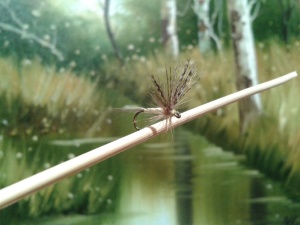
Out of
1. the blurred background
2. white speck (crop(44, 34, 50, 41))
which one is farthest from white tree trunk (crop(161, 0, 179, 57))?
white speck (crop(44, 34, 50, 41))

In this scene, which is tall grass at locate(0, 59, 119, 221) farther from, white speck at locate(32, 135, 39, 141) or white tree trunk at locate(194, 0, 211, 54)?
white tree trunk at locate(194, 0, 211, 54)

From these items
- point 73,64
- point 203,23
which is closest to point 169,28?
point 203,23

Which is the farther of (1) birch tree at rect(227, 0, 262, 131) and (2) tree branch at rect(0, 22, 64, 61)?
(1) birch tree at rect(227, 0, 262, 131)

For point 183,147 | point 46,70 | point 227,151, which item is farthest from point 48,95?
point 227,151

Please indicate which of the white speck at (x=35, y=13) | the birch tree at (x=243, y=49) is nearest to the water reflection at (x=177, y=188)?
the birch tree at (x=243, y=49)

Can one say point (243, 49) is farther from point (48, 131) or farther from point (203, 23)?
point (48, 131)

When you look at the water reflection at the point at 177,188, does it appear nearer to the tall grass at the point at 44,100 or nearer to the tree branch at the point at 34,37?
the tall grass at the point at 44,100

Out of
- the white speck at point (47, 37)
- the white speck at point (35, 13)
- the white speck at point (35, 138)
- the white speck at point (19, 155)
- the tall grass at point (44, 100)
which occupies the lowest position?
the white speck at point (19, 155)
